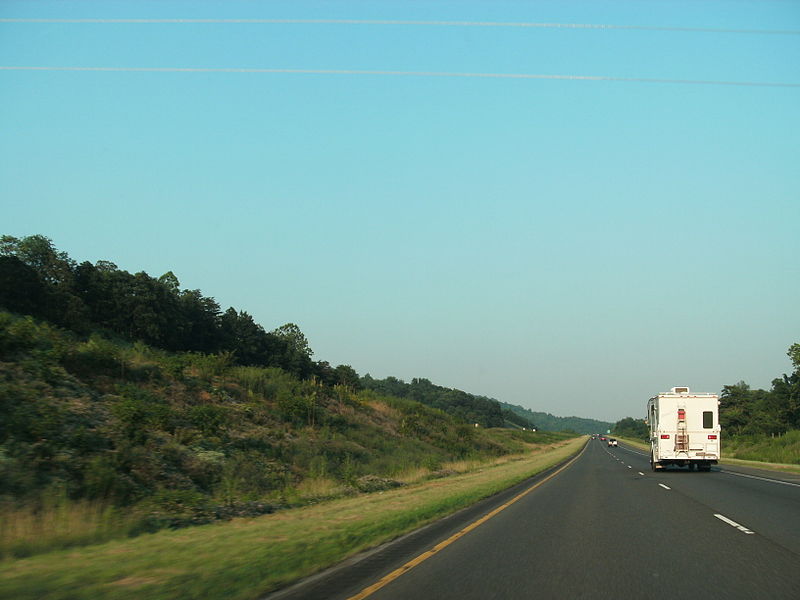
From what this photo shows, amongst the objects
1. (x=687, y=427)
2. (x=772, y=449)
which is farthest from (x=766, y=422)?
(x=687, y=427)

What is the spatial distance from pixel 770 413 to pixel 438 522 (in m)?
74.9

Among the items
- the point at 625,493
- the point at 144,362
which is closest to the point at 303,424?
the point at 144,362

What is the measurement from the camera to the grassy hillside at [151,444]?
46.4 feet

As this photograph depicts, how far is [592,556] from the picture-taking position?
1014 cm

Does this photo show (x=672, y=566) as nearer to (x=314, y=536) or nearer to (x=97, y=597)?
(x=314, y=536)

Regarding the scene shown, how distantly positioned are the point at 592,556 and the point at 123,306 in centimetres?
4030

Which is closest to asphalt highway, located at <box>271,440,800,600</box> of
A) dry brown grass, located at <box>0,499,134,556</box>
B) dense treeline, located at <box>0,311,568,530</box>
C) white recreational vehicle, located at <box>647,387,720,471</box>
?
dry brown grass, located at <box>0,499,134,556</box>

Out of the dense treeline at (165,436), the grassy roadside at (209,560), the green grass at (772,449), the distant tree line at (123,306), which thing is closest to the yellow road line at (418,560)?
the grassy roadside at (209,560)

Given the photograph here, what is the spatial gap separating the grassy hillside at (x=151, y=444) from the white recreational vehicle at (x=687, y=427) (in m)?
10.6

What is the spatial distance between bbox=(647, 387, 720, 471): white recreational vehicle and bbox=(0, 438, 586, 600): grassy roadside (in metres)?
20.6

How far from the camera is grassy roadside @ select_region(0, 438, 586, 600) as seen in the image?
23.4 feet

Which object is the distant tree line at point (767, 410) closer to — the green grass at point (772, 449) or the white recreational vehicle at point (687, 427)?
the green grass at point (772, 449)

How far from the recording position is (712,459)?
104ft

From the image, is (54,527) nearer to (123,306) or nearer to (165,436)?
(165,436)
